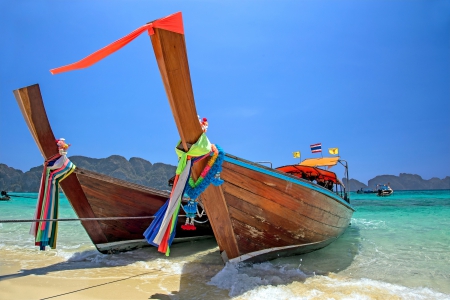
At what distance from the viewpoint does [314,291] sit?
3.65 meters

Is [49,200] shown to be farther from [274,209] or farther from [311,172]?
[311,172]

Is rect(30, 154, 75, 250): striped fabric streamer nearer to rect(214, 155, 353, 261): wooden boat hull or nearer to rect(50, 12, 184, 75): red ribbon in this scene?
rect(50, 12, 184, 75): red ribbon

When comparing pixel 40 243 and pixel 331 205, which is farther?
pixel 331 205

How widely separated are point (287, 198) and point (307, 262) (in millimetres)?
1824

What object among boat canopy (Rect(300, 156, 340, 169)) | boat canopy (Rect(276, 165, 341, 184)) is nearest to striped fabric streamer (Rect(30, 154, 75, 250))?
boat canopy (Rect(276, 165, 341, 184))

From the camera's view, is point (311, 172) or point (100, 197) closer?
point (100, 197)

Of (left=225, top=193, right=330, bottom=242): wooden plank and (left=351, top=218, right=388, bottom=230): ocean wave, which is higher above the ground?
(left=225, top=193, right=330, bottom=242): wooden plank

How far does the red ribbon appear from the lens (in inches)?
97.3

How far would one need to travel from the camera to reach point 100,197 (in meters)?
5.43

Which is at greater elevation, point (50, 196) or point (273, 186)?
point (273, 186)

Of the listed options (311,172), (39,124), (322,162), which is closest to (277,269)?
(311,172)

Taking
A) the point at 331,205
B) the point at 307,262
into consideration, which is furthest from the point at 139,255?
the point at 331,205

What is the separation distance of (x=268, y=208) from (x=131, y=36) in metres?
2.98

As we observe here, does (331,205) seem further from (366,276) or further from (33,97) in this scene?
(33,97)
